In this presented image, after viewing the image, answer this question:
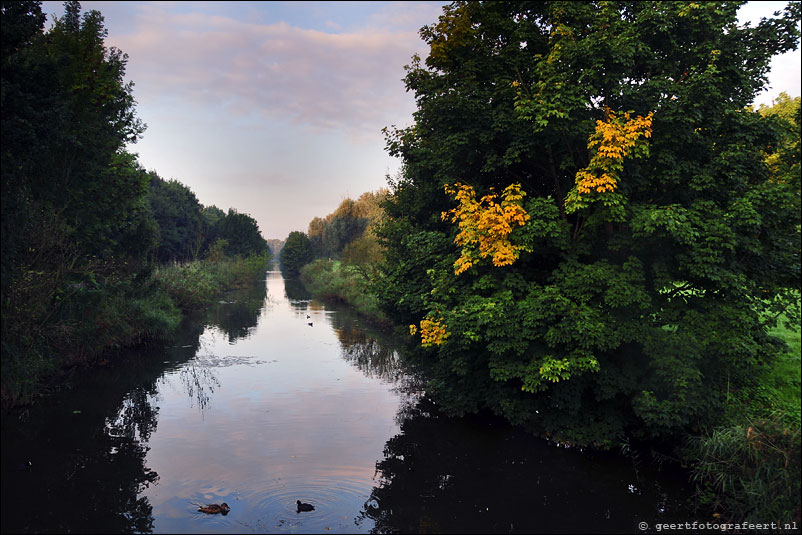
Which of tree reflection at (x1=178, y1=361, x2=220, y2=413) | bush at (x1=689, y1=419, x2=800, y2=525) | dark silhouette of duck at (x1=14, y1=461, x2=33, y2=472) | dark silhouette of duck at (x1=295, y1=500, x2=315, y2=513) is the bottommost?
dark silhouette of duck at (x1=295, y1=500, x2=315, y2=513)

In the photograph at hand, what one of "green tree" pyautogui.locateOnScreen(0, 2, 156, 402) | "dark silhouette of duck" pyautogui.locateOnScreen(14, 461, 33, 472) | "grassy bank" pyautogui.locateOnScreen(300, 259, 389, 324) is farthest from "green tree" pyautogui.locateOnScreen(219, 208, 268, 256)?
"dark silhouette of duck" pyautogui.locateOnScreen(14, 461, 33, 472)

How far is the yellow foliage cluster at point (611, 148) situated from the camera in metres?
13.1

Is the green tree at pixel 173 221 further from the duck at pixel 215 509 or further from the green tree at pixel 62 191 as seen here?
the duck at pixel 215 509

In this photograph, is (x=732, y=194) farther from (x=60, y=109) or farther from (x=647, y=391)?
(x=60, y=109)

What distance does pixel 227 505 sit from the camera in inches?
472

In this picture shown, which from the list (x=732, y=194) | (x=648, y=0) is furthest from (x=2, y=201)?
(x=732, y=194)

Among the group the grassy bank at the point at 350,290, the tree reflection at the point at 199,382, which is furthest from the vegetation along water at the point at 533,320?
the grassy bank at the point at 350,290

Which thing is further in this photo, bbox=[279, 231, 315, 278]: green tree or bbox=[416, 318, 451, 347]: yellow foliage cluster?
bbox=[279, 231, 315, 278]: green tree

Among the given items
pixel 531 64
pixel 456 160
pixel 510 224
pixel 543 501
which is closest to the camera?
pixel 543 501

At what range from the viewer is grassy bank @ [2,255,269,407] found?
17547mm

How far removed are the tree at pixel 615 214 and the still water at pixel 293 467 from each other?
2.09 metres

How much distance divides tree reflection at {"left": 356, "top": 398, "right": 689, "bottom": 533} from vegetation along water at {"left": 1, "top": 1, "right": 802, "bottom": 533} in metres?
0.08

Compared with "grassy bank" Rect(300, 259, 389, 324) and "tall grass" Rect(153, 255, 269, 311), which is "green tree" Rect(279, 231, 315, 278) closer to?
"tall grass" Rect(153, 255, 269, 311)

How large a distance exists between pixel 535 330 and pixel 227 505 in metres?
8.93
